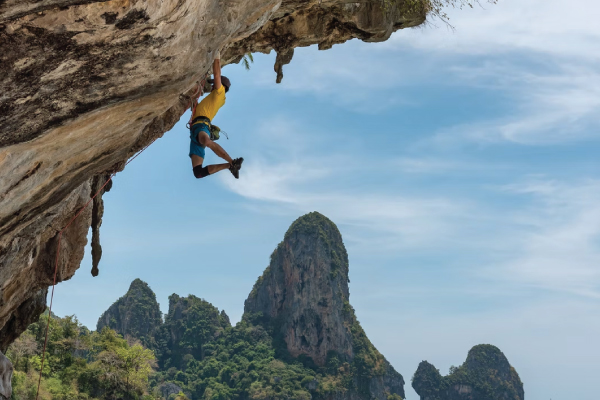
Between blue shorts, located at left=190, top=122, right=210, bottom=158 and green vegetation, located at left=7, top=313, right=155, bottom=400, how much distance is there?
104 ft

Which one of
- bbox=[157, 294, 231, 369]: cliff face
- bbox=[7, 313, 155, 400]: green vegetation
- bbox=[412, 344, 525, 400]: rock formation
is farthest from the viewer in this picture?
bbox=[412, 344, 525, 400]: rock formation

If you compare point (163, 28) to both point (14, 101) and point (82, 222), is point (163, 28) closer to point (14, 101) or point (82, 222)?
point (14, 101)

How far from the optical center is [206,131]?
7668 mm

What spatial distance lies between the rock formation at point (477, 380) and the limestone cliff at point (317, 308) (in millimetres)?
14416

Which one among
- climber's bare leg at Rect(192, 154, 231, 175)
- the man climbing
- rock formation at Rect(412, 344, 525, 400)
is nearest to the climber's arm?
the man climbing

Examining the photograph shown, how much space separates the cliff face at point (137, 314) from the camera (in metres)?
109

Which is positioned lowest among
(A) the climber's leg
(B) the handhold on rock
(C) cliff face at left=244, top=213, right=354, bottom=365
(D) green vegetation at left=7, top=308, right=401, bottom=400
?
(A) the climber's leg

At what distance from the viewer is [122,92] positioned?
5156 millimetres

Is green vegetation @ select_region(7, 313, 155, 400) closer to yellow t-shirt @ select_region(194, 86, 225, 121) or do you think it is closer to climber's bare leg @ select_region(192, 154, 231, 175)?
climber's bare leg @ select_region(192, 154, 231, 175)

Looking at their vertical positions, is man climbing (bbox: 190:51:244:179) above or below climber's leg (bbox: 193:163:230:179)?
above

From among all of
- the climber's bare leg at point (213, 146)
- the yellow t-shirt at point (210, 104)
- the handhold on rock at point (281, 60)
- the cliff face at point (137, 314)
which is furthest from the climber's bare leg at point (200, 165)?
the cliff face at point (137, 314)

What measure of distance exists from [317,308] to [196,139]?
94.2m

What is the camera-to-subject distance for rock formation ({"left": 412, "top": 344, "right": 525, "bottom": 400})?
382 feet

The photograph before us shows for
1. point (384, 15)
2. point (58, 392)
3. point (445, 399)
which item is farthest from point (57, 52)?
point (445, 399)
